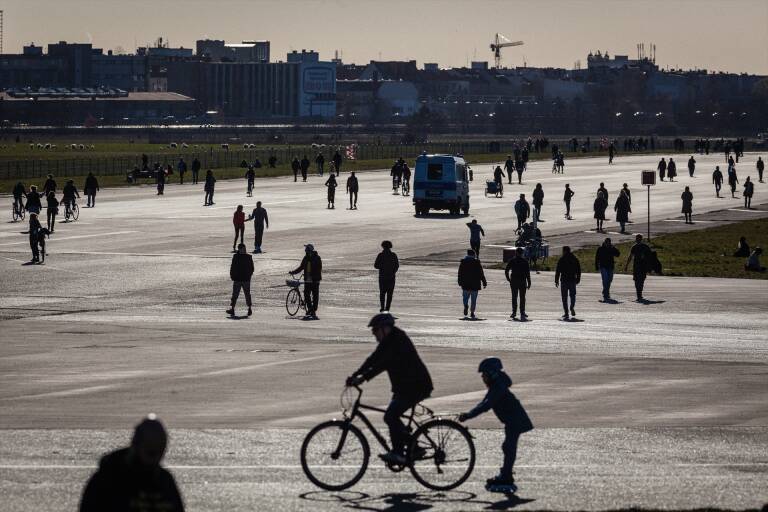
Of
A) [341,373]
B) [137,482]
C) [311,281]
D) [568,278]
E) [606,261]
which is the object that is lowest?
[341,373]

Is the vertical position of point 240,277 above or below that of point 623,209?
below

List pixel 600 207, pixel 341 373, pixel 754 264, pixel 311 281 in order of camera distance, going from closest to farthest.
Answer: pixel 341 373
pixel 311 281
pixel 754 264
pixel 600 207

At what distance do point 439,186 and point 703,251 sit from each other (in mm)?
16985

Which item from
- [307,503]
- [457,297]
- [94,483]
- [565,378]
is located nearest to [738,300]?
[457,297]

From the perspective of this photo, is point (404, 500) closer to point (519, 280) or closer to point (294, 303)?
point (519, 280)

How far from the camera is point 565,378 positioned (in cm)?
2231

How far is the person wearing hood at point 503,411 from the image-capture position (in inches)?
568

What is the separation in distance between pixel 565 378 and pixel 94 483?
15.2 m

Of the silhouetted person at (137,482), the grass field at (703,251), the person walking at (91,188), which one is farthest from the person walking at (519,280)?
the person walking at (91,188)

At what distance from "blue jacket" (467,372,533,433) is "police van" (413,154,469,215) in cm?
4888

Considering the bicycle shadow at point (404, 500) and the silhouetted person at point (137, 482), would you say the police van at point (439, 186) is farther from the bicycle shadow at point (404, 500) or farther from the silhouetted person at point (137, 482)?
the silhouetted person at point (137, 482)

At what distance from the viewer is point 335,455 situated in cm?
1438

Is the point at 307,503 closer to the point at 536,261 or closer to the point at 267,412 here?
the point at 267,412

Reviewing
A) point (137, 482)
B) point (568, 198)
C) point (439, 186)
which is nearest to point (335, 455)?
point (137, 482)
